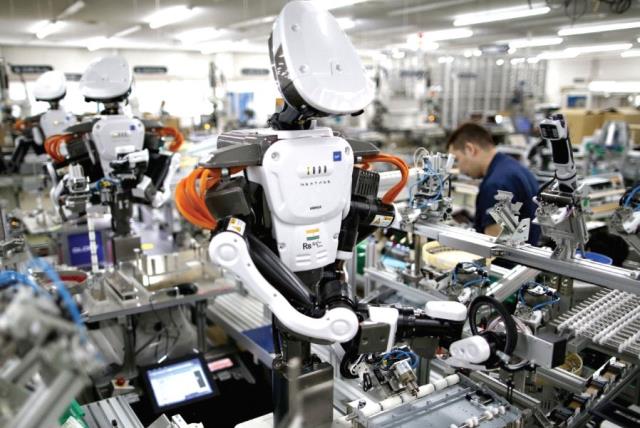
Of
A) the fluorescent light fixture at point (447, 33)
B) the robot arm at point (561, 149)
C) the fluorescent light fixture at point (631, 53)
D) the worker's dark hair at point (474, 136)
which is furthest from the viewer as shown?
the fluorescent light fixture at point (631, 53)

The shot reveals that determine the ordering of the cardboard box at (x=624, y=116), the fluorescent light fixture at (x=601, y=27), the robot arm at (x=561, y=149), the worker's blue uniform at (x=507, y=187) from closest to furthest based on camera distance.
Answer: the robot arm at (x=561, y=149) → the worker's blue uniform at (x=507, y=187) → the cardboard box at (x=624, y=116) → the fluorescent light fixture at (x=601, y=27)

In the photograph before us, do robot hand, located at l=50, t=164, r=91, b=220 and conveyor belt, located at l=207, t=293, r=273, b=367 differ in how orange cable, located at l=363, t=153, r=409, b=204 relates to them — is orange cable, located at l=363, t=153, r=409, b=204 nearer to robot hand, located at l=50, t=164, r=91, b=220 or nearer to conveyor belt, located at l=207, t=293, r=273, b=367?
conveyor belt, located at l=207, t=293, r=273, b=367

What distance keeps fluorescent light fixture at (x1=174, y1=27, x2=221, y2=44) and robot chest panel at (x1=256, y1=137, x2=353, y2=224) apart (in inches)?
419

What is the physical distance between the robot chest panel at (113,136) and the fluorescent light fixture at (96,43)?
35.8 ft

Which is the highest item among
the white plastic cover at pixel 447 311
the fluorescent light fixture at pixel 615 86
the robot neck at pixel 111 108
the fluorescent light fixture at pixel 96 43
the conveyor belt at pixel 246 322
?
the fluorescent light fixture at pixel 96 43

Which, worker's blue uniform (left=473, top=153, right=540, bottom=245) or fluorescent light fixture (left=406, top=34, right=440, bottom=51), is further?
fluorescent light fixture (left=406, top=34, right=440, bottom=51)

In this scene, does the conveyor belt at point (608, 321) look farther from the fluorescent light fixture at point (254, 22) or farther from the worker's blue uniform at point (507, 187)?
the fluorescent light fixture at point (254, 22)

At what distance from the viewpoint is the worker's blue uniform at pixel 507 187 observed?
11.5ft

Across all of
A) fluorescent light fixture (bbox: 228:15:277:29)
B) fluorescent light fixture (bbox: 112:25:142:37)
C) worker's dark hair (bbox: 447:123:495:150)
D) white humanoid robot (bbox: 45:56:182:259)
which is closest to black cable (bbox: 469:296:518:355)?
worker's dark hair (bbox: 447:123:495:150)

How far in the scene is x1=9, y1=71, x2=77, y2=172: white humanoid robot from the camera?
5793 millimetres

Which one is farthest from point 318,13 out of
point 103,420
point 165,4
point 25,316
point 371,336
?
point 165,4

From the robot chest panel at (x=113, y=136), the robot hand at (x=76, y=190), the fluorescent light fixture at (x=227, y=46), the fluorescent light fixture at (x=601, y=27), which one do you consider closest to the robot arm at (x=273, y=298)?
the robot hand at (x=76, y=190)

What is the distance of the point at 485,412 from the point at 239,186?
4.04ft

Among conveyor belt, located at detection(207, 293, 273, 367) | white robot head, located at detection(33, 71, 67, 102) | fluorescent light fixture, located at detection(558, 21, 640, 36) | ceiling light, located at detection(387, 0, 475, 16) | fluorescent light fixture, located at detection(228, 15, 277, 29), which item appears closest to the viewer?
conveyor belt, located at detection(207, 293, 273, 367)
